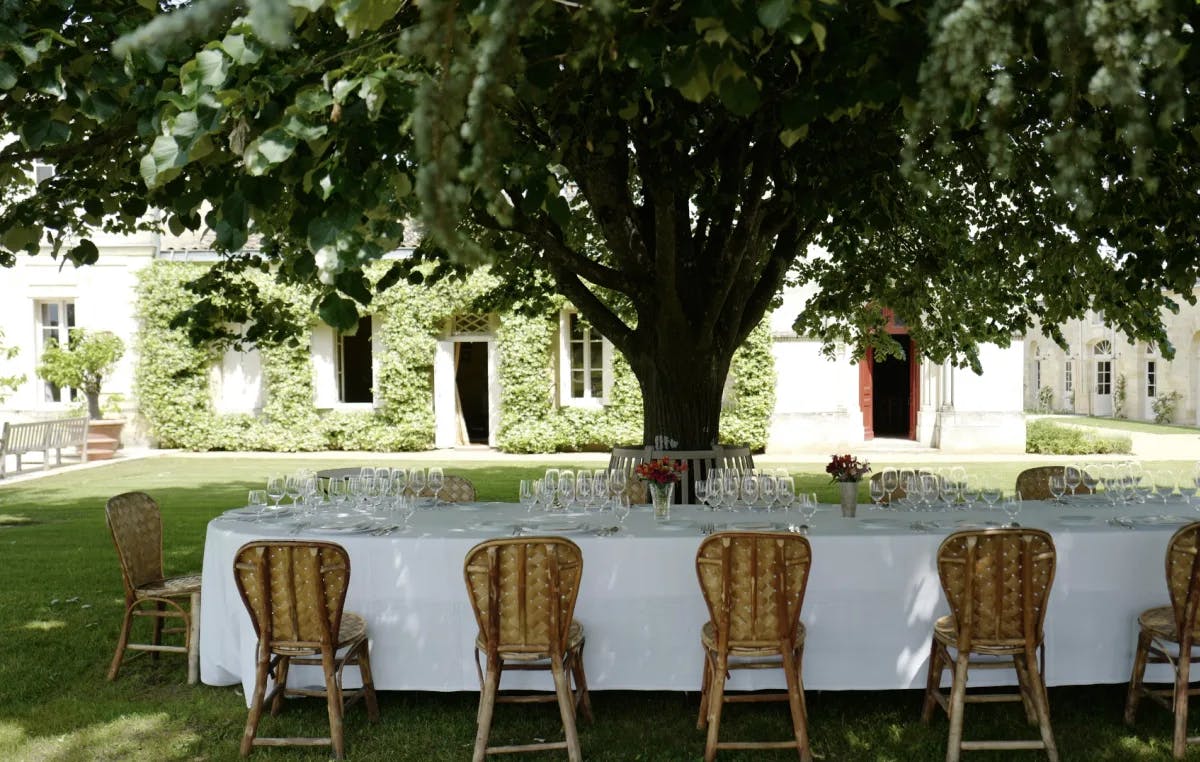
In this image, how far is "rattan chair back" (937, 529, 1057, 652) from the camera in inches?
157

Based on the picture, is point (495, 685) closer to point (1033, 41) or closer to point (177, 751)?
point (177, 751)

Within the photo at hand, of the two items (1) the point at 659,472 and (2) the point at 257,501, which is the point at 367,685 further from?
(1) the point at 659,472

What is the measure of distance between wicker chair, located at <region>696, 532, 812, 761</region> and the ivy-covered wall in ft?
44.6

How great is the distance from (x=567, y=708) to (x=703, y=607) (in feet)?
2.81

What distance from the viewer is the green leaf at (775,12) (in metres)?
2.01

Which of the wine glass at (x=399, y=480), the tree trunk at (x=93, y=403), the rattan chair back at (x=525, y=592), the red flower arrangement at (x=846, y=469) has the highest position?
the tree trunk at (x=93, y=403)

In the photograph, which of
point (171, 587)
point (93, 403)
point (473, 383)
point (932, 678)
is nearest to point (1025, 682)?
point (932, 678)

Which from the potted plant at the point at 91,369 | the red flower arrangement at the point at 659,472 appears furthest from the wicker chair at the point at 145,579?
the potted plant at the point at 91,369

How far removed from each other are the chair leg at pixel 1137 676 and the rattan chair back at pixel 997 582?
70 cm

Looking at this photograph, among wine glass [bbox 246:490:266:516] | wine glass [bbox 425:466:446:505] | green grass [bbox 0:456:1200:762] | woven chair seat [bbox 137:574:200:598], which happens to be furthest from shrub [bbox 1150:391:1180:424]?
woven chair seat [bbox 137:574:200:598]

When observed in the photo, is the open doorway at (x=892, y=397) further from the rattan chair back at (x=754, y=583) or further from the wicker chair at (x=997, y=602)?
the rattan chair back at (x=754, y=583)

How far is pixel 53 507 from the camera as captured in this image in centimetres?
1165

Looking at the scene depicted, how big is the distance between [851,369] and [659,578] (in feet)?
47.2

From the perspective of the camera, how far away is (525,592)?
4.06 meters
